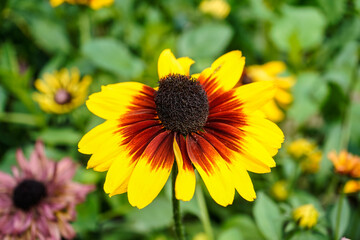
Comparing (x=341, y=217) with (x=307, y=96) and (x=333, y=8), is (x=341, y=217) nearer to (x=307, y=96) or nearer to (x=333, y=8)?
(x=307, y=96)

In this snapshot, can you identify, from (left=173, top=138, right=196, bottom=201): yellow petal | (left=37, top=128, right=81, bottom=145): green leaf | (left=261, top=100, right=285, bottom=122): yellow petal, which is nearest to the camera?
(left=173, top=138, right=196, bottom=201): yellow petal

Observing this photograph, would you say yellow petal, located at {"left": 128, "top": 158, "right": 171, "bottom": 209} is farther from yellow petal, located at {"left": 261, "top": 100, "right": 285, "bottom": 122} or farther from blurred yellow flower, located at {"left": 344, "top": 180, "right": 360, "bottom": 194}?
yellow petal, located at {"left": 261, "top": 100, "right": 285, "bottom": 122}

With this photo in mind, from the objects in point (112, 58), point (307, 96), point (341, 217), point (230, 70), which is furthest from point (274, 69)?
point (230, 70)

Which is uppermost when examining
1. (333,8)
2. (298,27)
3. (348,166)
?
(333,8)

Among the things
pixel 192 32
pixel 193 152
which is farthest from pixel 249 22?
pixel 193 152

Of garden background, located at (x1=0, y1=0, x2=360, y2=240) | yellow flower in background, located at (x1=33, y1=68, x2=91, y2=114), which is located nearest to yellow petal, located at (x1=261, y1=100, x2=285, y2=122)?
garden background, located at (x1=0, y1=0, x2=360, y2=240)

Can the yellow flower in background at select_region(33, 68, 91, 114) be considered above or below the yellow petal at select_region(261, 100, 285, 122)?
below

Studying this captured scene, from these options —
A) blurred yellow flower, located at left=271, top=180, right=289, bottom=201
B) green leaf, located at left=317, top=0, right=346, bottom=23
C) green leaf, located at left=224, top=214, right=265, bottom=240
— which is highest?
green leaf, located at left=317, top=0, right=346, bottom=23
